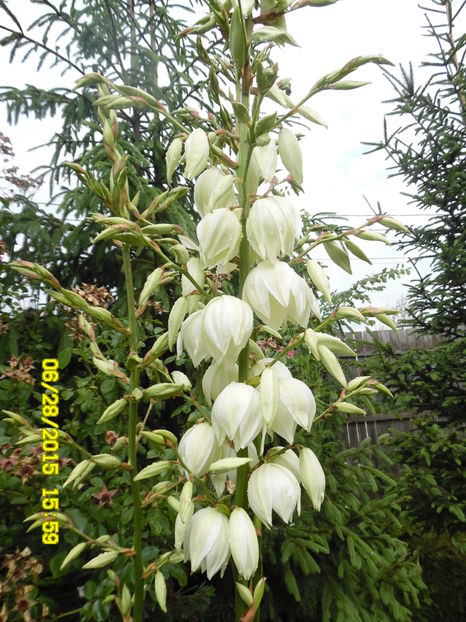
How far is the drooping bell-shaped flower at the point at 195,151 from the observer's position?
67cm

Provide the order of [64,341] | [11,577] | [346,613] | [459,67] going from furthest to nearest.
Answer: [459,67] → [64,341] → [346,613] → [11,577]

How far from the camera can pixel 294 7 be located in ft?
2.29

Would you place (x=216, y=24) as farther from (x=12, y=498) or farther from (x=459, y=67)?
(x=459, y=67)

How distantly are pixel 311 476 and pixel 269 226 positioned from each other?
0.36 meters

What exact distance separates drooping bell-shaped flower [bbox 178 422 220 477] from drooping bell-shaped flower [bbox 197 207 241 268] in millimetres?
254

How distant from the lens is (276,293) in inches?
24.8

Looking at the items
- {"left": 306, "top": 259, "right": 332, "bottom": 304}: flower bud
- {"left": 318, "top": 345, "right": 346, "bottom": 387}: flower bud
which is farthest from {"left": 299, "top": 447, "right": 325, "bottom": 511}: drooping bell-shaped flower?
{"left": 306, "top": 259, "right": 332, "bottom": 304}: flower bud

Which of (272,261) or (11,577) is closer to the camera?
(272,261)

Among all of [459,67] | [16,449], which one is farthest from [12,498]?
[459,67]

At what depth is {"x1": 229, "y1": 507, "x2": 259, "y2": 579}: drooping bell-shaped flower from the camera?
1.94 feet

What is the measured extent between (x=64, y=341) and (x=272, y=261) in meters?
1.43

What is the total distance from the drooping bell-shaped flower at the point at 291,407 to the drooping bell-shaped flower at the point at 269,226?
187 millimetres

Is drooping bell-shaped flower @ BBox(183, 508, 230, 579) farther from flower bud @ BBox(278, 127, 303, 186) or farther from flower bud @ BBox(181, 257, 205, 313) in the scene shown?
flower bud @ BBox(278, 127, 303, 186)

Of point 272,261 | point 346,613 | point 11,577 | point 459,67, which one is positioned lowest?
point 346,613
